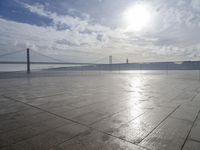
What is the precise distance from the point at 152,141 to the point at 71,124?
4.10 ft

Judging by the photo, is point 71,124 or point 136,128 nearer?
point 136,128

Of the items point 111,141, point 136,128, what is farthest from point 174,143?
point 111,141

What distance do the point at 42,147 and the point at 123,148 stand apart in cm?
95

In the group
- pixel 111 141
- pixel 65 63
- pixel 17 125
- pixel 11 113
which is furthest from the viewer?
pixel 65 63

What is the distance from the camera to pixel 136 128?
2082 mm

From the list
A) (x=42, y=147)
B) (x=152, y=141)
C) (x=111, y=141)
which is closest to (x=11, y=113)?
(x=42, y=147)

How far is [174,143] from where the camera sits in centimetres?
166

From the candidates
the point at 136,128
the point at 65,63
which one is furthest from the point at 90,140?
the point at 65,63

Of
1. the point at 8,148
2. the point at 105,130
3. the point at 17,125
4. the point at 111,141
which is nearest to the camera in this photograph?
the point at 8,148

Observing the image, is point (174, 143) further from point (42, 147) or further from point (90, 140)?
point (42, 147)

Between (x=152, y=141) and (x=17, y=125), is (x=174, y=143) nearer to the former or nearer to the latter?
(x=152, y=141)

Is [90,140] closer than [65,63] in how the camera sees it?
Yes

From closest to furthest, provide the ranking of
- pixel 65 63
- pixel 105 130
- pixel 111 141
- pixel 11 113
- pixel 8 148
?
pixel 8 148 → pixel 111 141 → pixel 105 130 → pixel 11 113 → pixel 65 63

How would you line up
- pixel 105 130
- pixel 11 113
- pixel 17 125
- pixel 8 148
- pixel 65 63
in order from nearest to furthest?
pixel 8 148
pixel 105 130
pixel 17 125
pixel 11 113
pixel 65 63
